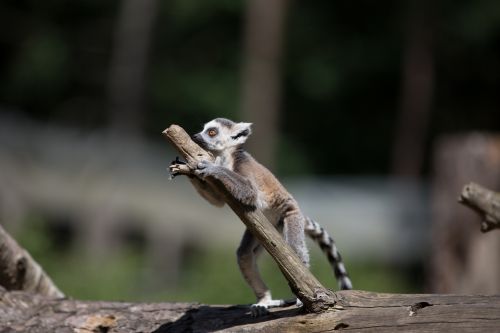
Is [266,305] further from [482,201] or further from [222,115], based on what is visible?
[222,115]

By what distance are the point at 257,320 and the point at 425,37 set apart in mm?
18569

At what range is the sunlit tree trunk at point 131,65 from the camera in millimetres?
24000

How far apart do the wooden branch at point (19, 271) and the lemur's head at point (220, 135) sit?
4.97 feet

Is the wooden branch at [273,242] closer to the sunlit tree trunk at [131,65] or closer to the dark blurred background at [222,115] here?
the dark blurred background at [222,115]

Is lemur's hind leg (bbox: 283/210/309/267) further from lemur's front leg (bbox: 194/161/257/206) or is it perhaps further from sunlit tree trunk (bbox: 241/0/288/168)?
sunlit tree trunk (bbox: 241/0/288/168)

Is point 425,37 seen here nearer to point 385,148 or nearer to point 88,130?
point 385,148

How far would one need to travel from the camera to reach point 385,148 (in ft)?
81.5

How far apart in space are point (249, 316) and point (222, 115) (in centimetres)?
1873

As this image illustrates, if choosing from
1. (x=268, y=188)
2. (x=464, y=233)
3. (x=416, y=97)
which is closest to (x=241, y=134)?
(x=268, y=188)

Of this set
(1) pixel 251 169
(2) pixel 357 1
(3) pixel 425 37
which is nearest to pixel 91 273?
(1) pixel 251 169

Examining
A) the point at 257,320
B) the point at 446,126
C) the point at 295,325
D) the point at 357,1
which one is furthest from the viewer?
the point at 357,1

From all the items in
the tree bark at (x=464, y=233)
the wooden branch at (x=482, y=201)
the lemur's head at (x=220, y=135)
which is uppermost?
the tree bark at (x=464, y=233)

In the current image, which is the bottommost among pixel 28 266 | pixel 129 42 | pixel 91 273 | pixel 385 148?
pixel 28 266

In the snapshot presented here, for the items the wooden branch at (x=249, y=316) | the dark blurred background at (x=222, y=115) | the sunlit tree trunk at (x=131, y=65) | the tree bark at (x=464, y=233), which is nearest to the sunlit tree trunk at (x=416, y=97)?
the dark blurred background at (x=222, y=115)
